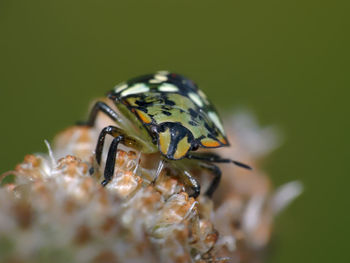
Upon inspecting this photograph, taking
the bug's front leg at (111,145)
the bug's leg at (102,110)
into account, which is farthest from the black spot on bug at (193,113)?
the bug's leg at (102,110)

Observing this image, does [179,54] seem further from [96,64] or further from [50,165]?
[50,165]

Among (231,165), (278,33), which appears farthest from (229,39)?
(231,165)

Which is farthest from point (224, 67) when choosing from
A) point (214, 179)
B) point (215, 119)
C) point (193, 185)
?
point (193, 185)

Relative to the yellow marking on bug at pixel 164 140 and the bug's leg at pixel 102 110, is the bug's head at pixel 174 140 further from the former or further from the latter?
the bug's leg at pixel 102 110

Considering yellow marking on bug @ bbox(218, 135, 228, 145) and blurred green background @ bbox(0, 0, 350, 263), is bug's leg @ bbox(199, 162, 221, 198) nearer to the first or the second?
yellow marking on bug @ bbox(218, 135, 228, 145)

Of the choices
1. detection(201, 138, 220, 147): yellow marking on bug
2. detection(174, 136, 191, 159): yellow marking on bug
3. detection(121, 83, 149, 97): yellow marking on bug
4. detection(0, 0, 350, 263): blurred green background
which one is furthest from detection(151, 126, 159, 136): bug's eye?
detection(0, 0, 350, 263): blurred green background

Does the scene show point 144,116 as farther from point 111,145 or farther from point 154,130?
point 111,145
